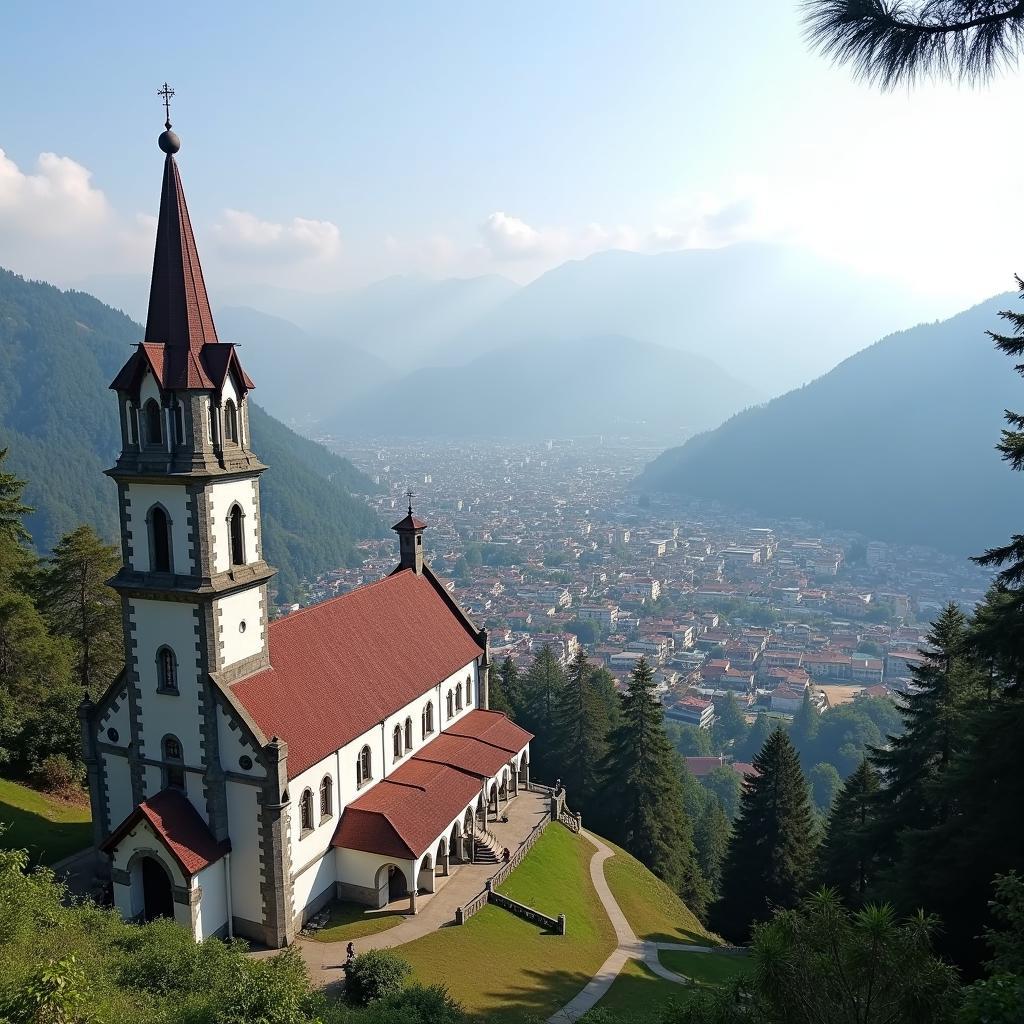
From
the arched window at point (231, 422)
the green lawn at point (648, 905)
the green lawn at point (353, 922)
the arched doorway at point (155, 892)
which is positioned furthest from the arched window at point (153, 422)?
the green lawn at point (648, 905)

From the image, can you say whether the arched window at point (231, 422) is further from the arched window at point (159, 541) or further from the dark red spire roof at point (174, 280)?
the arched window at point (159, 541)

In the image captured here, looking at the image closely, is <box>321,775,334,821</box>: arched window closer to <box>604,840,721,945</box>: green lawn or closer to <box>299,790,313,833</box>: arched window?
<box>299,790,313,833</box>: arched window

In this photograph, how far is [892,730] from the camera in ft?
331

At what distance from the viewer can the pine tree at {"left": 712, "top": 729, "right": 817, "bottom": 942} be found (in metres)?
38.2

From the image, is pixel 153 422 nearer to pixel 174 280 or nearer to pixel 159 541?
pixel 159 541

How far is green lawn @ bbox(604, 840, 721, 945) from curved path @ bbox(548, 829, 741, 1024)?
1.33ft

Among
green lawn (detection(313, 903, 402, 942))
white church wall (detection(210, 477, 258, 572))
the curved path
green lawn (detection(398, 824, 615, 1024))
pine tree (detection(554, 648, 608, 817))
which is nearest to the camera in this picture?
green lawn (detection(398, 824, 615, 1024))

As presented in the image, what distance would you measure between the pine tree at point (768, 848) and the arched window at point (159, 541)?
29.0 m

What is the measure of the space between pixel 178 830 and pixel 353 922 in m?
6.66

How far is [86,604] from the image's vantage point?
4178 centimetres

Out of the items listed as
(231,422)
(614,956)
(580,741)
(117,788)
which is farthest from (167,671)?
(580,741)

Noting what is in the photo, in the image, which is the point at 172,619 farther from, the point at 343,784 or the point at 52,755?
the point at 52,755

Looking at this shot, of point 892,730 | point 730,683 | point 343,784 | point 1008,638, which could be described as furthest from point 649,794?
point 730,683

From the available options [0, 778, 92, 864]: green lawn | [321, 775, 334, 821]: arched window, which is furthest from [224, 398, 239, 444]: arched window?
[0, 778, 92, 864]: green lawn
